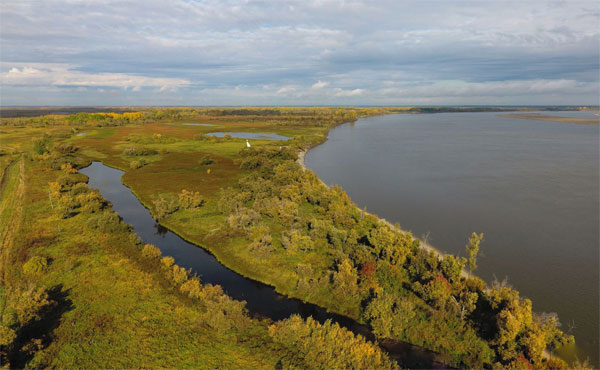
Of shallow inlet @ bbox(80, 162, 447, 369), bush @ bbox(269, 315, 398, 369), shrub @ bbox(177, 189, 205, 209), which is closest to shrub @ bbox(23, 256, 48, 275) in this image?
shallow inlet @ bbox(80, 162, 447, 369)

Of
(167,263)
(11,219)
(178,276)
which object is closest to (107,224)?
(167,263)

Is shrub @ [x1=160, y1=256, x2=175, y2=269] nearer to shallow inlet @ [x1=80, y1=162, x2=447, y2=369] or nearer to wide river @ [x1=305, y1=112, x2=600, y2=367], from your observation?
shallow inlet @ [x1=80, y1=162, x2=447, y2=369]

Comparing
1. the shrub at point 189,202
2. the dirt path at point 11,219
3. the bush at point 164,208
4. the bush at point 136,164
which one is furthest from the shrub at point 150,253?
the bush at point 136,164

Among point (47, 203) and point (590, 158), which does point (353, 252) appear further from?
point (590, 158)

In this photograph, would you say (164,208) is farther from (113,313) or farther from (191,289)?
(113,313)

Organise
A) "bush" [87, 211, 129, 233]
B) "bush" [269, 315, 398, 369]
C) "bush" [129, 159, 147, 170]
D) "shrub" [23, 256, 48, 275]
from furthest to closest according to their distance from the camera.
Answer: "bush" [129, 159, 147, 170]
"bush" [87, 211, 129, 233]
"shrub" [23, 256, 48, 275]
"bush" [269, 315, 398, 369]
